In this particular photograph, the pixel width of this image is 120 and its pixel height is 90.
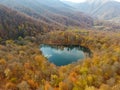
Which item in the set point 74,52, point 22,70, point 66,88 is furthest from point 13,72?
point 74,52

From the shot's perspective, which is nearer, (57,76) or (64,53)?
(57,76)

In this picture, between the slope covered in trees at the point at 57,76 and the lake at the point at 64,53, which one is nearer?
the slope covered in trees at the point at 57,76

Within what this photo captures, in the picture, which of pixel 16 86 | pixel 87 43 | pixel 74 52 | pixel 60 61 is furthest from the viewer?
pixel 87 43

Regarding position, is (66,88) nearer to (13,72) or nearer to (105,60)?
(13,72)

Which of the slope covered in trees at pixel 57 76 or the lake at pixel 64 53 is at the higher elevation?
the slope covered in trees at pixel 57 76

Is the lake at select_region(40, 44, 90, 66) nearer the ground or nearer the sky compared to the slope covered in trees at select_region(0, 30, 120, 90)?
nearer the ground

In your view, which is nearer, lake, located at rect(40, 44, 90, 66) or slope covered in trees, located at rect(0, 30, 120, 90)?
slope covered in trees, located at rect(0, 30, 120, 90)

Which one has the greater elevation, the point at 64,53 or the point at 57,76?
the point at 57,76

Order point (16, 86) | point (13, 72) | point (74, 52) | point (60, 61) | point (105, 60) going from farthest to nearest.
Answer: point (74, 52) → point (60, 61) → point (105, 60) → point (13, 72) → point (16, 86)
